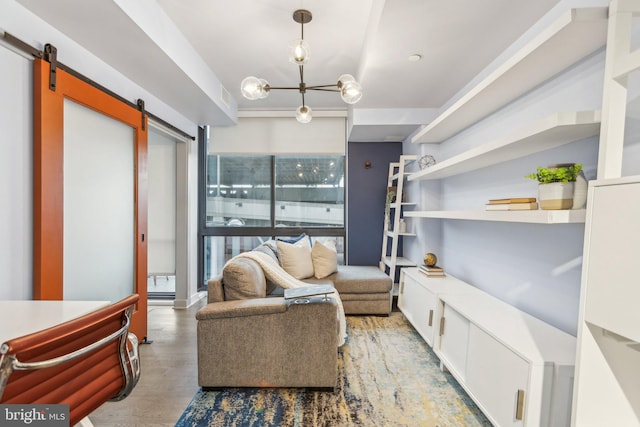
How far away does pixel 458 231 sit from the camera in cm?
296

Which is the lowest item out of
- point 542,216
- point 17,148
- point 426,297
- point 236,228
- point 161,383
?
point 161,383

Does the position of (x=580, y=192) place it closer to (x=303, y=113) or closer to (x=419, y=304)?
(x=419, y=304)

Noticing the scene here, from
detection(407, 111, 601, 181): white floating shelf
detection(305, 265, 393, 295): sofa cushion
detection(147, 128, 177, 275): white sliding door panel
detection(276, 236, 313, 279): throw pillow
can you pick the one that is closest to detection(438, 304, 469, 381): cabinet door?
detection(407, 111, 601, 181): white floating shelf

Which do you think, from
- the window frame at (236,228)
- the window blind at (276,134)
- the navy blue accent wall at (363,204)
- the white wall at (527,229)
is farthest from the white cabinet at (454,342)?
the window blind at (276,134)

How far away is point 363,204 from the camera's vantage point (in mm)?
4410

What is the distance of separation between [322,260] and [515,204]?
2.30 m

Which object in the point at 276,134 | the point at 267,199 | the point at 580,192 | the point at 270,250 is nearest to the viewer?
the point at 580,192

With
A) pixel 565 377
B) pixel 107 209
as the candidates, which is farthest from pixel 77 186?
pixel 565 377

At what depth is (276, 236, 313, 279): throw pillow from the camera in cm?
337

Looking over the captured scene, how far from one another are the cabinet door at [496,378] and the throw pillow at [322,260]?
193cm

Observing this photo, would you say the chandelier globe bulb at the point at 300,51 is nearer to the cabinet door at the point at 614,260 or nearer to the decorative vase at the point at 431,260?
the cabinet door at the point at 614,260

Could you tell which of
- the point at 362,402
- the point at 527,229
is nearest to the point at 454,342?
the point at 362,402

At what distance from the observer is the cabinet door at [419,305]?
2.44 meters

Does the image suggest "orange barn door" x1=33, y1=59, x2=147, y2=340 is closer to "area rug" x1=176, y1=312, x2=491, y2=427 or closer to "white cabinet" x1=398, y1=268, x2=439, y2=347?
"area rug" x1=176, y1=312, x2=491, y2=427
